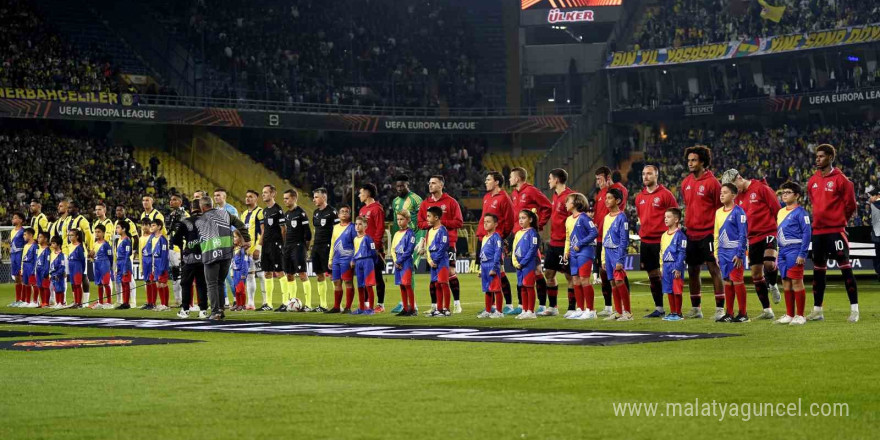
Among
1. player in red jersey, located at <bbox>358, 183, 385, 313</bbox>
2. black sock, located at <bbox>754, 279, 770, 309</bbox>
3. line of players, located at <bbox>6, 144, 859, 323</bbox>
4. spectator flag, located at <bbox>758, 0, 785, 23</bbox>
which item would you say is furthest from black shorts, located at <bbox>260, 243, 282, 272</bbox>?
spectator flag, located at <bbox>758, 0, 785, 23</bbox>

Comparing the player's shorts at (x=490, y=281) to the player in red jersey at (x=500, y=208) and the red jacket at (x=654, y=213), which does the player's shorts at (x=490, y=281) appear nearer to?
the player in red jersey at (x=500, y=208)

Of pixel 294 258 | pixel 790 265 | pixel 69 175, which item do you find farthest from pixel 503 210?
pixel 69 175

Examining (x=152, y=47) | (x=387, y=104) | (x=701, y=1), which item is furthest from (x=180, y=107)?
(x=701, y=1)

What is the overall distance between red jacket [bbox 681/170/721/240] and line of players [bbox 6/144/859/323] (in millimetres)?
19

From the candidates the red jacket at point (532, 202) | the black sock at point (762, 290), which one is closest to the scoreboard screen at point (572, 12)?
the red jacket at point (532, 202)

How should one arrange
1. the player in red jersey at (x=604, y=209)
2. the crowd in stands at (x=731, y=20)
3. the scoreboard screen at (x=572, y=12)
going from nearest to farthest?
the player in red jersey at (x=604, y=209)
the crowd in stands at (x=731, y=20)
the scoreboard screen at (x=572, y=12)

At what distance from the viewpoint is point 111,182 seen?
4762 cm

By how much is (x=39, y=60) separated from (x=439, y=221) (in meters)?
35.0

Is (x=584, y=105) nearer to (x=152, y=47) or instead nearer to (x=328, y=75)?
(x=328, y=75)

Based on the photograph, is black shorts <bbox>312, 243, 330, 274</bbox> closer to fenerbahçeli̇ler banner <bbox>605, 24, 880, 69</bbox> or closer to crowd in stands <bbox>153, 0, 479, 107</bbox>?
crowd in stands <bbox>153, 0, 479, 107</bbox>

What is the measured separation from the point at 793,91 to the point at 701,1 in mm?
7468

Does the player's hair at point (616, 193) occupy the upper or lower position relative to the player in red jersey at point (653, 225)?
upper

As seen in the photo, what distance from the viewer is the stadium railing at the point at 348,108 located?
53.8m

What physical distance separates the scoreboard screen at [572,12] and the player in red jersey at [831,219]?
48.3 metres
